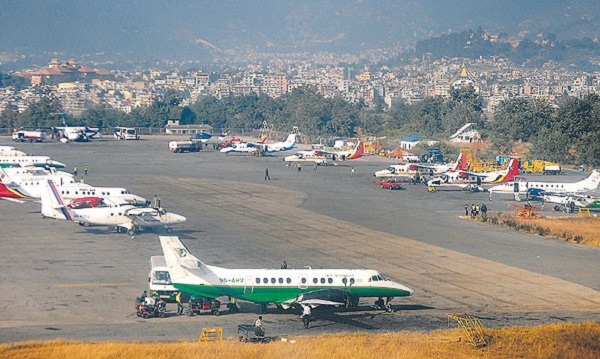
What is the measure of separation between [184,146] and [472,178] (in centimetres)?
6280

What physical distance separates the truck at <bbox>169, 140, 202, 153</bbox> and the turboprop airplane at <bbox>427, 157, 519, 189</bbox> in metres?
59.1

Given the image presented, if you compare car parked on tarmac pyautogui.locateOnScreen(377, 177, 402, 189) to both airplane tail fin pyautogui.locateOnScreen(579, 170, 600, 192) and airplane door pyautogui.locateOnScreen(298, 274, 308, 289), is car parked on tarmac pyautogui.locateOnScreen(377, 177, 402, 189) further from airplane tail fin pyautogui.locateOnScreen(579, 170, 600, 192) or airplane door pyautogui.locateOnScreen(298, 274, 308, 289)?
airplane door pyautogui.locateOnScreen(298, 274, 308, 289)

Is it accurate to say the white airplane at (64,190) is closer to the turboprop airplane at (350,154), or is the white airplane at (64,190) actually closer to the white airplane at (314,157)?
the white airplane at (314,157)

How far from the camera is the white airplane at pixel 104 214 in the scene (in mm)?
69812

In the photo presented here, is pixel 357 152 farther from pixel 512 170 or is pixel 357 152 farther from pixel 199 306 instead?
pixel 199 306

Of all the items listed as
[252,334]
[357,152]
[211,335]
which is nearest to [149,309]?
[211,335]

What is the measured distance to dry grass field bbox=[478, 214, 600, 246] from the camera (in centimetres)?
7406

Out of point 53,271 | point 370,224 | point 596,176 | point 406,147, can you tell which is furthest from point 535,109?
point 53,271

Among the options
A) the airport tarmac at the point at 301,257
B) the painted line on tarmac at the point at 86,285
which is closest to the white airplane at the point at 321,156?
the airport tarmac at the point at 301,257

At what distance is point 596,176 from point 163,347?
66588 millimetres

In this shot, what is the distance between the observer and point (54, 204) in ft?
230

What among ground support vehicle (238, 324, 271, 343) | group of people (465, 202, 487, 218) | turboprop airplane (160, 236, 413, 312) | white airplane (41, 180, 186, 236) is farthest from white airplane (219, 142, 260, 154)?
ground support vehicle (238, 324, 271, 343)

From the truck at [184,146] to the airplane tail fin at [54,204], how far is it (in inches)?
3346

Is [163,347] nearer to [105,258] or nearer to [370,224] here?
[105,258]
